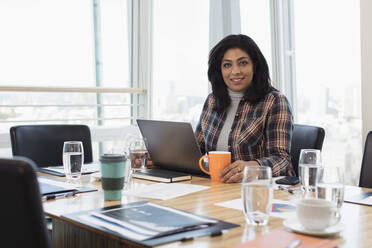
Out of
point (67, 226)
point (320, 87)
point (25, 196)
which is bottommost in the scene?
point (67, 226)

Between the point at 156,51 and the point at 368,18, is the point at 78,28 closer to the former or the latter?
the point at 156,51

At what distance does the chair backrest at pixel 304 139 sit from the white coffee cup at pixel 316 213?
109 centimetres

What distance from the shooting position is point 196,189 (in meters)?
1.68

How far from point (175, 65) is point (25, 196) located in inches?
136

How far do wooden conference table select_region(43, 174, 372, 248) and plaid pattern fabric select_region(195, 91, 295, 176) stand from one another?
1.63 ft

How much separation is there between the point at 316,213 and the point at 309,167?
443 millimetres

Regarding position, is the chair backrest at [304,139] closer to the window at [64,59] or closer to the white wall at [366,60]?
the white wall at [366,60]

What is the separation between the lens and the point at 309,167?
151 centimetres

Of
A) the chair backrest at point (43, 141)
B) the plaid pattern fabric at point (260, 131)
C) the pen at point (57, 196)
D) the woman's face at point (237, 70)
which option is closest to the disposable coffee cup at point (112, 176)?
the pen at point (57, 196)

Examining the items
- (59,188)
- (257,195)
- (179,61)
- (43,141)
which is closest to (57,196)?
(59,188)

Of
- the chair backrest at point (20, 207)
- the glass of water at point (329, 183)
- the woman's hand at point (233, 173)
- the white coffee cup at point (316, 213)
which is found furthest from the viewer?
the woman's hand at point (233, 173)

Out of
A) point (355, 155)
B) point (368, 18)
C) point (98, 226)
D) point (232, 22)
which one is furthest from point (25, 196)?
point (232, 22)

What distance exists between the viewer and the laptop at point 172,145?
6.24 ft

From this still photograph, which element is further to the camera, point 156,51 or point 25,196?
point 156,51
